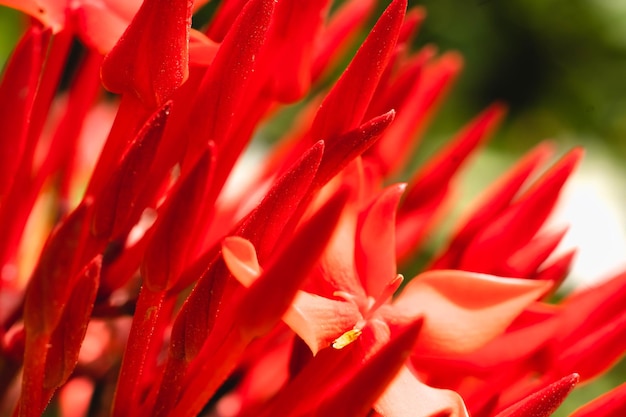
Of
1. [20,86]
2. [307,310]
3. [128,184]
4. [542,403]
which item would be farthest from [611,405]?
[20,86]

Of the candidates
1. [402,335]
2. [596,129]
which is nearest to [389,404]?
[402,335]

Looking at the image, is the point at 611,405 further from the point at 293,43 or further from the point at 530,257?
the point at 293,43

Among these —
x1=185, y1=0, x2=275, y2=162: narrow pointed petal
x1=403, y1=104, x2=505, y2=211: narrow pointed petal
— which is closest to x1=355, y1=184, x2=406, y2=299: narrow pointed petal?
x1=185, y1=0, x2=275, y2=162: narrow pointed petal

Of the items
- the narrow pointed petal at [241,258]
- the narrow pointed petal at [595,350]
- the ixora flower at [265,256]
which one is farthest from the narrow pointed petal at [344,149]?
the narrow pointed petal at [595,350]

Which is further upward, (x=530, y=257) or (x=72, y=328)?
(x=530, y=257)

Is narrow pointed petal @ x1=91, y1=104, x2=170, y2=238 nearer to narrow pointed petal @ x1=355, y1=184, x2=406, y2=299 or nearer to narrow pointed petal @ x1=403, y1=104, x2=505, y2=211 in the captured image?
narrow pointed petal @ x1=355, y1=184, x2=406, y2=299

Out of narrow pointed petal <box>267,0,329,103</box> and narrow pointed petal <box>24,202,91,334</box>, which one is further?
narrow pointed petal <box>267,0,329,103</box>

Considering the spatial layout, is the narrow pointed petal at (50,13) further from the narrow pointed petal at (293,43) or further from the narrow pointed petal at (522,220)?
the narrow pointed petal at (522,220)
